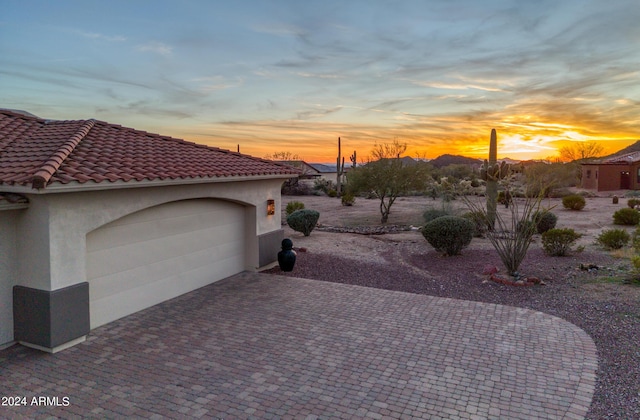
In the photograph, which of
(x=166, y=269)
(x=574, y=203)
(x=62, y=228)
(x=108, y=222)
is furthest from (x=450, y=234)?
(x=574, y=203)

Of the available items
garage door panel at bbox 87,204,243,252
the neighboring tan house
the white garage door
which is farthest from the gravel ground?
the neighboring tan house

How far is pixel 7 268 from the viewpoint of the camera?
679 cm

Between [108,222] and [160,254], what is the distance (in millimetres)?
1808

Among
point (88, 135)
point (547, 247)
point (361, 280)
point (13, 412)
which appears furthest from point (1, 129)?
point (547, 247)

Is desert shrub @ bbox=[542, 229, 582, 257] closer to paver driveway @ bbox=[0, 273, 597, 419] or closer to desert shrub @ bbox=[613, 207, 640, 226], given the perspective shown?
paver driveway @ bbox=[0, 273, 597, 419]

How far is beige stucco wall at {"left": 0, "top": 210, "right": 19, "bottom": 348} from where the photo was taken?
22.0ft

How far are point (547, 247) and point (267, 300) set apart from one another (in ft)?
31.9

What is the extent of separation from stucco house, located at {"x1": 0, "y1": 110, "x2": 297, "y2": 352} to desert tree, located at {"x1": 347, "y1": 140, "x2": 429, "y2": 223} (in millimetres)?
15069

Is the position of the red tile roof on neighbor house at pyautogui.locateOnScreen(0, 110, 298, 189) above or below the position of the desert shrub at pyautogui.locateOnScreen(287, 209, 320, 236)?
above

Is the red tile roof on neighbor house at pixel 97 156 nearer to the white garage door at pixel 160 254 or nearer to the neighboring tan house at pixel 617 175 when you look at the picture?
the white garage door at pixel 160 254

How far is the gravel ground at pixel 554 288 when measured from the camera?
5969 millimetres

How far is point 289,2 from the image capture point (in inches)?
580

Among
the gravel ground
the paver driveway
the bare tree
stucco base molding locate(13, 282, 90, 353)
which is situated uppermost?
the bare tree

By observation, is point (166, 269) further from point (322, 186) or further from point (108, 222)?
point (322, 186)
